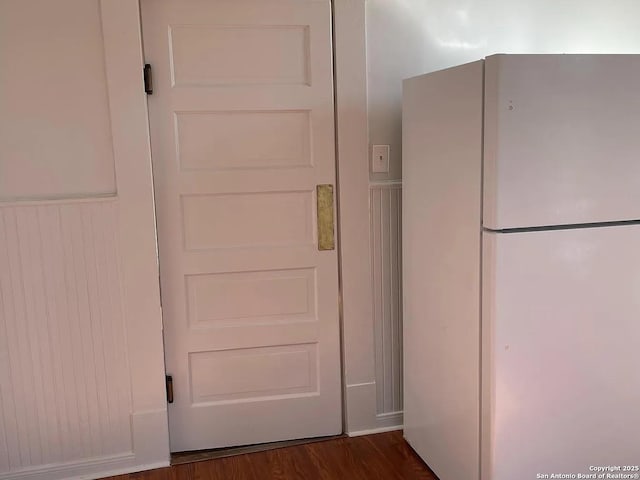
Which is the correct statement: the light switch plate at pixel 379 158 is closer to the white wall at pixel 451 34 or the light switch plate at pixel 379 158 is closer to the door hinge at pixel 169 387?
the white wall at pixel 451 34

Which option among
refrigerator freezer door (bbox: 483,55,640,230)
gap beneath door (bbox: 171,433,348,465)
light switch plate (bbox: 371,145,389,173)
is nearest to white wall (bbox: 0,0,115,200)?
light switch plate (bbox: 371,145,389,173)

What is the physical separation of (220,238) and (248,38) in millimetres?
787

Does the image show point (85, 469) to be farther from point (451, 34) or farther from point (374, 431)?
point (451, 34)

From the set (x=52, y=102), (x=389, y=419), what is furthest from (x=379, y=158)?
(x=52, y=102)

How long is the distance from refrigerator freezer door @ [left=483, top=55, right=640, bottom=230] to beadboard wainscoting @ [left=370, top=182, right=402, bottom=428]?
73cm

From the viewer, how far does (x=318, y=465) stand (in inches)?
91.3

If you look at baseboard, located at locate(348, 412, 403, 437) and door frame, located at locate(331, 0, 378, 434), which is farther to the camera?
baseboard, located at locate(348, 412, 403, 437)

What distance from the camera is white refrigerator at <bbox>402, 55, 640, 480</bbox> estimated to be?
5.51 feet

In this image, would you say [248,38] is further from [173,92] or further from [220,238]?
[220,238]

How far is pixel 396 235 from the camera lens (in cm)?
247

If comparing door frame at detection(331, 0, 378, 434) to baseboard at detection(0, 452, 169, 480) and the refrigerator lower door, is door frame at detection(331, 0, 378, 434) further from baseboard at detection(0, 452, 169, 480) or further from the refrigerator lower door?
baseboard at detection(0, 452, 169, 480)

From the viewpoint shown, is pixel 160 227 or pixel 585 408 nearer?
pixel 585 408

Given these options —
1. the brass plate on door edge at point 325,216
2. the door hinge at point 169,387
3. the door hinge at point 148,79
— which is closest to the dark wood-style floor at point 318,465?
the door hinge at point 169,387

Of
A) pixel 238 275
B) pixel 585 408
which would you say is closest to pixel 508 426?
pixel 585 408
